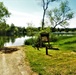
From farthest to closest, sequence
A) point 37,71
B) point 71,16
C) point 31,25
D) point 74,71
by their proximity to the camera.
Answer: point 71,16, point 31,25, point 37,71, point 74,71

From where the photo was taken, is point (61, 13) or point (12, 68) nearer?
point (12, 68)

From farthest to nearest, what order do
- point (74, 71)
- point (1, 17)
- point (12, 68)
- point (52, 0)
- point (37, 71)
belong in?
point (1, 17) → point (52, 0) → point (12, 68) → point (37, 71) → point (74, 71)

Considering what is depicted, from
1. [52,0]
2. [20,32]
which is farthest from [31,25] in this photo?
[20,32]

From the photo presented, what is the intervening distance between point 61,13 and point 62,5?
2.44 m

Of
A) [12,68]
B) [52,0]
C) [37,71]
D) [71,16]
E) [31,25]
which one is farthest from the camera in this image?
[71,16]

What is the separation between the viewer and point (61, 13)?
57.9m

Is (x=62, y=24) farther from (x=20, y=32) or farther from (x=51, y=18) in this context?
(x=20, y=32)

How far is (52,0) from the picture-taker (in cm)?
4541

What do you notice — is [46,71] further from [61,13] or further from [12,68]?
[61,13]

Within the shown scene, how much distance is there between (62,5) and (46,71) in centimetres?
4627

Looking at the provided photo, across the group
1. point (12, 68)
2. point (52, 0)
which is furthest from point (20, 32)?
point (12, 68)

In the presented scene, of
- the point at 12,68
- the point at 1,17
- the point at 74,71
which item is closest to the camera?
the point at 74,71

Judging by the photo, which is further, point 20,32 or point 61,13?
point 20,32

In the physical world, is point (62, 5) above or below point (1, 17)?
above
